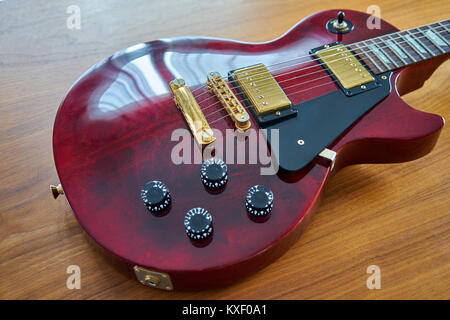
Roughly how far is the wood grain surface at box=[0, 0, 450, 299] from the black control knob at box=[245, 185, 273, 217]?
124mm

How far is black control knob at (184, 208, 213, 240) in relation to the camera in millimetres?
576

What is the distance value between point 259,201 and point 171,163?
0.16 meters

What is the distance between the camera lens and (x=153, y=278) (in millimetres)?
595

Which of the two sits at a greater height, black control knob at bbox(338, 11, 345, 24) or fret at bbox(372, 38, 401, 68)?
black control knob at bbox(338, 11, 345, 24)

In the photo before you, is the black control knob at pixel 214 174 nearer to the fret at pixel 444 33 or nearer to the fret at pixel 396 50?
the fret at pixel 396 50

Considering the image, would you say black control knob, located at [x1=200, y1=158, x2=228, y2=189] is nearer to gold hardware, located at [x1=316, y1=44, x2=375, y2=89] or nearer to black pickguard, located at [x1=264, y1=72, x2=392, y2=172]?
black pickguard, located at [x1=264, y1=72, x2=392, y2=172]

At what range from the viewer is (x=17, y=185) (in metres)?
0.76

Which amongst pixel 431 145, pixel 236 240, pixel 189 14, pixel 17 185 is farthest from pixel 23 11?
pixel 431 145

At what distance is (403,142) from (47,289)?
644mm

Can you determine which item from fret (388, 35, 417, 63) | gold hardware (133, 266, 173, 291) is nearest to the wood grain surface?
gold hardware (133, 266, 173, 291)

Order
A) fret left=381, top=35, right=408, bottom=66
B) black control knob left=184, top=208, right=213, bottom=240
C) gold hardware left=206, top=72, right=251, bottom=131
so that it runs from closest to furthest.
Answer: black control knob left=184, top=208, right=213, bottom=240, gold hardware left=206, top=72, right=251, bottom=131, fret left=381, top=35, right=408, bottom=66

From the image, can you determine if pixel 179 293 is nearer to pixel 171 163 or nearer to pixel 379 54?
pixel 171 163

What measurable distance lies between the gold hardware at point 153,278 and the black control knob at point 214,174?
151mm

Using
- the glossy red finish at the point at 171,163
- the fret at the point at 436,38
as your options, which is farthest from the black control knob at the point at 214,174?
the fret at the point at 436,38
